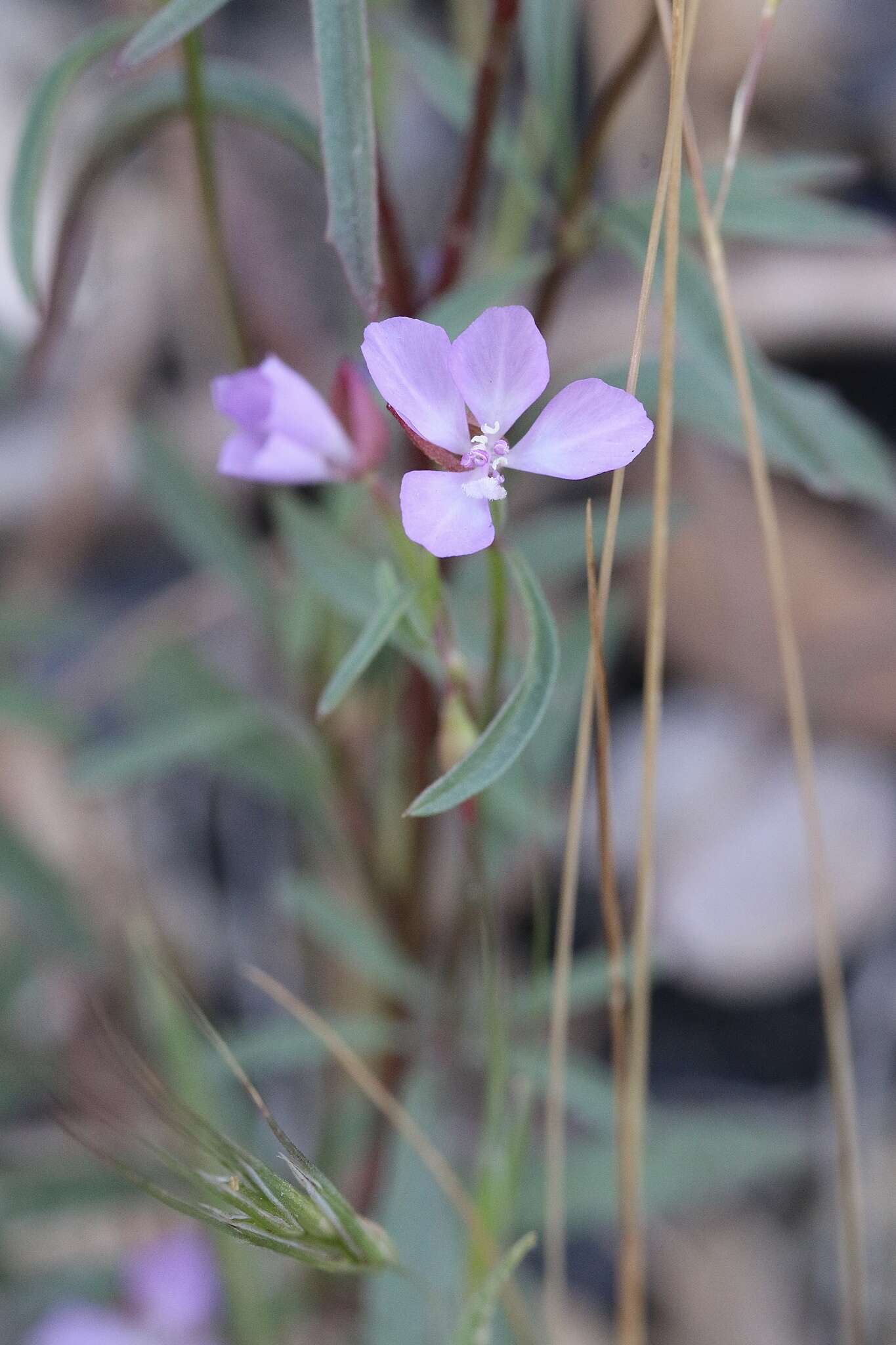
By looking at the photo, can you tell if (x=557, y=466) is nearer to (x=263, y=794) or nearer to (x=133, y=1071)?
(x=133, y=1071)

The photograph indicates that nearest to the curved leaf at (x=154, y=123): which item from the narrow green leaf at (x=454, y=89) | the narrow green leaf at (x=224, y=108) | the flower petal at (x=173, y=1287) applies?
the narrow green leaf at (x=224, y=108)

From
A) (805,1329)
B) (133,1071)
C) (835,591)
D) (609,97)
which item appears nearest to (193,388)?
(835,591)

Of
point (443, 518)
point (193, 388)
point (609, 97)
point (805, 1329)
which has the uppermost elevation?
point (609, 97)

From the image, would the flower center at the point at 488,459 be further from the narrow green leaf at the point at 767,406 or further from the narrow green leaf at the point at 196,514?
the narrow green leaf at the point at 196,514

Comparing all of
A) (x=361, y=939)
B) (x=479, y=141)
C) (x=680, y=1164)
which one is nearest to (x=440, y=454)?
(x=479, y=141)

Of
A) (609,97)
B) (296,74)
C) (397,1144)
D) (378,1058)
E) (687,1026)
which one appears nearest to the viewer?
(609,97)

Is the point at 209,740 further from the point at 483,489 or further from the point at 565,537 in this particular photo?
the point at 483,489
